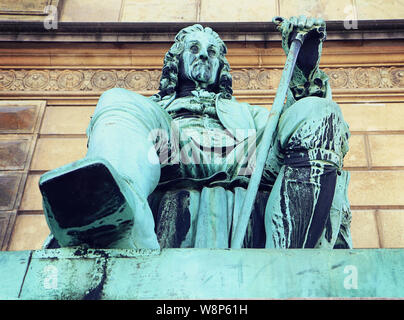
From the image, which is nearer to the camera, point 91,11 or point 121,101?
point 121,101

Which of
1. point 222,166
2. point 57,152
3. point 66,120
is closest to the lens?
point 222,166

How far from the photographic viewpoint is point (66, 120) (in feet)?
25.2

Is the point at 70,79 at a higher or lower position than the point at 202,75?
higher

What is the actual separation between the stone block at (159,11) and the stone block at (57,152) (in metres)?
1.65

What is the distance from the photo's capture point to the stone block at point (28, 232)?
6859 millimetres

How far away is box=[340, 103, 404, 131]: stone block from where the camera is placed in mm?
7480

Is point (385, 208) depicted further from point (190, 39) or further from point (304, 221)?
point (304, 221)

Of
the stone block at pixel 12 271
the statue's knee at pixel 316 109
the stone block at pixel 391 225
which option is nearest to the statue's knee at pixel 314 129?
the statue's knee at pixel 316 109

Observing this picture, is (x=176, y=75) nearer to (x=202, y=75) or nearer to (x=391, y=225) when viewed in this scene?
(x=202, y=75)

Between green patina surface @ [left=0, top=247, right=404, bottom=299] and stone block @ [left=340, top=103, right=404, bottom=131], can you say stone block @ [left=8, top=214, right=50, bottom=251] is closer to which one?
stone block @ [left=340, top=103, right=404, bottom=131]

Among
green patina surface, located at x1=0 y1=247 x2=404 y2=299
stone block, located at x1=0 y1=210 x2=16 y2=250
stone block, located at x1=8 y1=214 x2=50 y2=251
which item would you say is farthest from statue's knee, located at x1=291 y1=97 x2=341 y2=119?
stone block, located at x1=0 y1=210 x2=16 y2=250

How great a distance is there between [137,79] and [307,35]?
4.48 m

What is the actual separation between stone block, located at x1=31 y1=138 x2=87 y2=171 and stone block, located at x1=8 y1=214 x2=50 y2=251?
548mm

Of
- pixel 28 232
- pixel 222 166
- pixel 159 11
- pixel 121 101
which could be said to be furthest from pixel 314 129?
pixel 159 11
